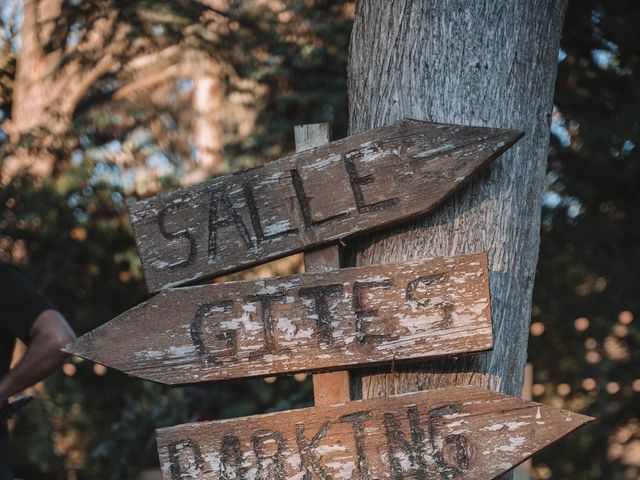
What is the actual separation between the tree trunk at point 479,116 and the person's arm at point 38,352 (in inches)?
39.4

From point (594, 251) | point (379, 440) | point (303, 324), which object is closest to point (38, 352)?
point (303, 324)

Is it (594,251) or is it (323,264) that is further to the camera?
(594,251)

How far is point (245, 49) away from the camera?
5.07 m

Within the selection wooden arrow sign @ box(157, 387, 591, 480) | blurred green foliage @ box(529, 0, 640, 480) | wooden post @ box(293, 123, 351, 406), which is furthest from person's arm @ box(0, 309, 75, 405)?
blurred green foliage @ box(529, 0, 640, 480)

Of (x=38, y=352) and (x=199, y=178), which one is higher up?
(x=199, y=178)

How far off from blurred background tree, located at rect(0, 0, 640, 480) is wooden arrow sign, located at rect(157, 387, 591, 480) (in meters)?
2.81

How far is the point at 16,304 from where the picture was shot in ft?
7.44

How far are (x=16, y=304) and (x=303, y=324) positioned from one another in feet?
3.54

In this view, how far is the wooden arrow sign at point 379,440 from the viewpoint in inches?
60.7

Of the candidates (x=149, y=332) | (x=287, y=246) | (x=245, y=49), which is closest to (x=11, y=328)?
(x=149, y=332)

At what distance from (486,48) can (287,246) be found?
2.17 ft

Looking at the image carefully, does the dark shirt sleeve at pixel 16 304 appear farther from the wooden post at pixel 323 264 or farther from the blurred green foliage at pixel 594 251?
the blurred green foliage at pixel 594 251

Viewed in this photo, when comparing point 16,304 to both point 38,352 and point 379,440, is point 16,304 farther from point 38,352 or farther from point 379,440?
point 379,440

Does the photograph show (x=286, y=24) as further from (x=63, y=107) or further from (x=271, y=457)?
(x=271, y=457)
